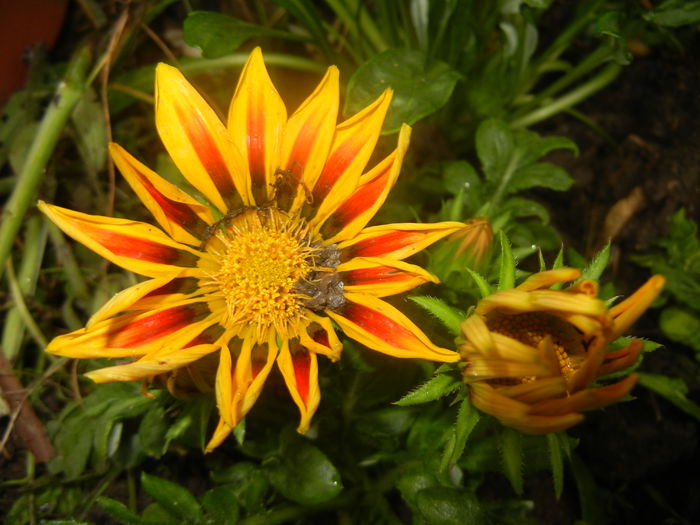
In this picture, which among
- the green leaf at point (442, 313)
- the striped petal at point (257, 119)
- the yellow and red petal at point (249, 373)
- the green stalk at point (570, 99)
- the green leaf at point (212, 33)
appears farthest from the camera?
the green stalk at point (570, 99)

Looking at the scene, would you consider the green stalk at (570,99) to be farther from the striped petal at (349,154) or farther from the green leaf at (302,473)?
the green leaf at (302,473)

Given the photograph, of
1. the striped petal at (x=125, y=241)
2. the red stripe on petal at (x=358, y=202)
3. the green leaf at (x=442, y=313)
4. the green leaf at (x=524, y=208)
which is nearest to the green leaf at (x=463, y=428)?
the green leaf at (x=442, y=313)

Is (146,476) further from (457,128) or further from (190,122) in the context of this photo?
(457,128)

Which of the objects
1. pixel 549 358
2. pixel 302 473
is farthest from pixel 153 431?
pixel 549 358

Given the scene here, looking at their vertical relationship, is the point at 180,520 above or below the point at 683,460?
above

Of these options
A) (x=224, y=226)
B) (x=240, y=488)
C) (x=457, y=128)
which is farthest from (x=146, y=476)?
(x=457, y=128)
